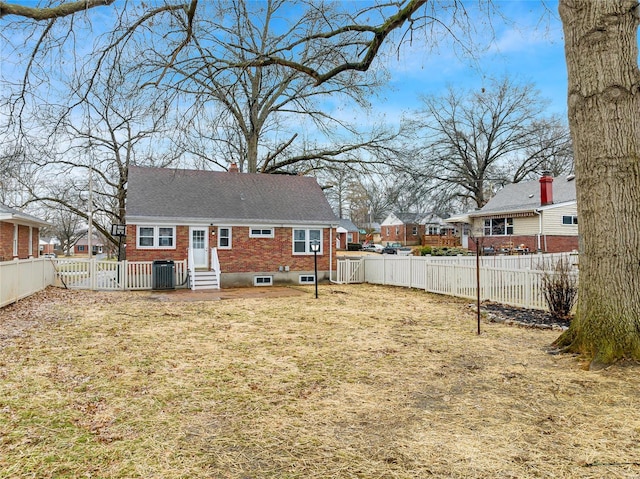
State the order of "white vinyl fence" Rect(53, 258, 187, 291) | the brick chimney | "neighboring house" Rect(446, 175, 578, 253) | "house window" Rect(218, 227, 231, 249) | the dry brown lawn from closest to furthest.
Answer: the dry brown lawn → "white vinyl fence" Rect(53, 258, 187, 291) → "house window" Rect(218, 227, 231, 249) → "neighboring house" Rect(446, 175, 578, 253) → the brick chimney

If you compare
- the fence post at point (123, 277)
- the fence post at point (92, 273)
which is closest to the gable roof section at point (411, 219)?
the fence post at point (123, 277)

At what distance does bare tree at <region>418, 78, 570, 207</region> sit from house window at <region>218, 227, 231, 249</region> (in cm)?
2200

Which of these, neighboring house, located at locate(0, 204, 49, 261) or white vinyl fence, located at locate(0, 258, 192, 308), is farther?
neighboring house, located at locate(0, 204, 49, 261)

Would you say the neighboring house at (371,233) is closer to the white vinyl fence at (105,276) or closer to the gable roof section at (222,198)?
the gable roof section at (222,198)

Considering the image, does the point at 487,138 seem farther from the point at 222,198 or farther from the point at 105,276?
the point at 105,276

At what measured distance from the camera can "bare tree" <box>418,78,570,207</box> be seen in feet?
111

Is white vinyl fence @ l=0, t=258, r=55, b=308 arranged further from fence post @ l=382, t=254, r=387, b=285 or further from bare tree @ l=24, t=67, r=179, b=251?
fence post @ l=382, t=254, r=387, b=285

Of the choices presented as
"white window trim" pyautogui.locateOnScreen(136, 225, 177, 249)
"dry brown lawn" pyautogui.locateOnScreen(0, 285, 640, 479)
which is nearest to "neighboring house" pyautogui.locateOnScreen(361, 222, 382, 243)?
"white window trim" pyautogui.locateOnScreen(136, 225, 177, 249)

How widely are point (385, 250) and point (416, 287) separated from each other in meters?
26.8

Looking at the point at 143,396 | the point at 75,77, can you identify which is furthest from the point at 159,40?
the point at 143,396

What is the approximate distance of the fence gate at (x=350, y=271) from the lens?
18173mm

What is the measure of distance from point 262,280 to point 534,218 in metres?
18.3

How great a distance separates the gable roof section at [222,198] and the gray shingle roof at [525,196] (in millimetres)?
14662

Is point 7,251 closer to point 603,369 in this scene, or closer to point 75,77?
point 75,77
